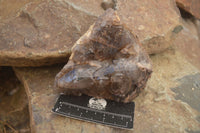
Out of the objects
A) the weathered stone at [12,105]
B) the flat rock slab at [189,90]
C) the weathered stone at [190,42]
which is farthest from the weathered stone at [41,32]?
the weathered stone at [190,42]

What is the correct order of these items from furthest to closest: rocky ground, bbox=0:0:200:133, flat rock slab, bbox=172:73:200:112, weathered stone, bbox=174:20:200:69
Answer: weathered stone, bbox=174:20:200:69 → flat rock slab, bbox=172:73:200:112 → rocky ground, bbox=0:0:200:133

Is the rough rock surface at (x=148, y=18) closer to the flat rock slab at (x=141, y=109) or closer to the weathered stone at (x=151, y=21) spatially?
the weathered stone at (x=151, y=21)

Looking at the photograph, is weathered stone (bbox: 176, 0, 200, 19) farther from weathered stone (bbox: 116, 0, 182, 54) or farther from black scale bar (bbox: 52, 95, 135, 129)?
black scale bar (bbox: 52, 95, 135, 129)

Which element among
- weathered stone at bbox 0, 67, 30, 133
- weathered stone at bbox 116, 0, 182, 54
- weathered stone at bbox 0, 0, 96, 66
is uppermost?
weathered stone at bbox 0, 0, 96, 66

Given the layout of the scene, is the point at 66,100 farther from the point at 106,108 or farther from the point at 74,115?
the point at 106,108

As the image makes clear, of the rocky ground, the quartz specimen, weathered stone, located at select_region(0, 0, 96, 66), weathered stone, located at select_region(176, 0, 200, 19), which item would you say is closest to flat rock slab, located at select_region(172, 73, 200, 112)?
the rocky ground

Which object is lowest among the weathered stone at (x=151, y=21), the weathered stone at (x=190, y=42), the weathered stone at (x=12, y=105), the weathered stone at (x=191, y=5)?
the weathered stone at (x=190, y=42)

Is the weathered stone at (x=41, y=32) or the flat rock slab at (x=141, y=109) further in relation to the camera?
the weathered stone at (x=41, y=32)

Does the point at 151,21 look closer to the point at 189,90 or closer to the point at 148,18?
the point at 148,18
